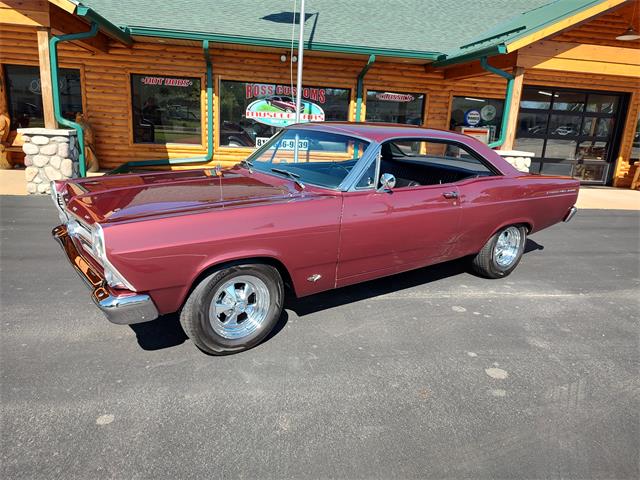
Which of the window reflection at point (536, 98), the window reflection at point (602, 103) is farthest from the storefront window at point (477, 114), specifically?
the window reflection at point (602, 103)

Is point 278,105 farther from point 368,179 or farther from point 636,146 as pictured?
point 636,146

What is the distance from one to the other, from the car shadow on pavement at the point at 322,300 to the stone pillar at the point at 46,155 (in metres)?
5.98

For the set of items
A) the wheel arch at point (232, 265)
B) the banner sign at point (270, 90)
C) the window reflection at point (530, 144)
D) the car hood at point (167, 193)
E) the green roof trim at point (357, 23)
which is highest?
the green roof trim at point (357, 23)

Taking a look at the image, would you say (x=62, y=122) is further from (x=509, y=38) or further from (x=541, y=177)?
(x=509, y=38)

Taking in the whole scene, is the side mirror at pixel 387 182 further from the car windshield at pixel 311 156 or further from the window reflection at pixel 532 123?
the window reflection at pixel 532 123

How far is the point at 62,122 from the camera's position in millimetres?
8336

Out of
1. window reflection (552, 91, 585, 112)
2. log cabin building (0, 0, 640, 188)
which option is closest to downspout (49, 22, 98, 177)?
log cabin building (0, 0, 640, 188)

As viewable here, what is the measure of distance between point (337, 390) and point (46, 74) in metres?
8.04

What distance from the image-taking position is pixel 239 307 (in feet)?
11.0

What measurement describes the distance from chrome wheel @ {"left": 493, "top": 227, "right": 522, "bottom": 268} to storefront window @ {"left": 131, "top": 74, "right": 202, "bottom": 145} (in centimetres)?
867

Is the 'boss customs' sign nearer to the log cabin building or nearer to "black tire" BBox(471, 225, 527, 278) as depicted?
the log cabin building

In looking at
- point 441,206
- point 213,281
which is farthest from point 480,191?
point 213,281

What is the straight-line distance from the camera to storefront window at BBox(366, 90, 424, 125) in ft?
39.7

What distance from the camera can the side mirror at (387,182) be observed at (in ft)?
12.2
